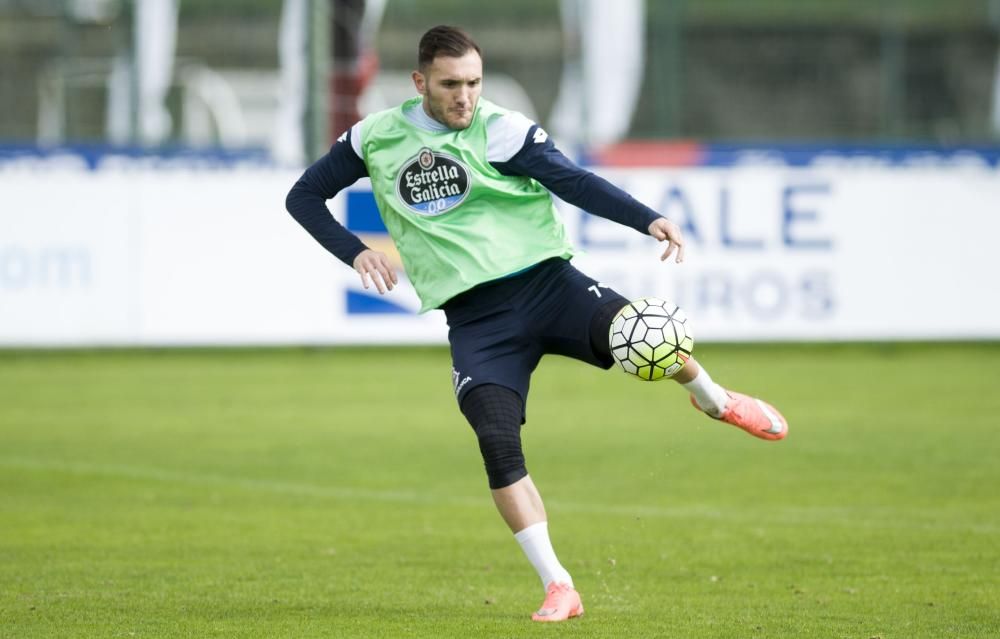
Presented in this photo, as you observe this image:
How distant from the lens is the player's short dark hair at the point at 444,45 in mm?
6914

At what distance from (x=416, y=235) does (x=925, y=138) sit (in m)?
17.0

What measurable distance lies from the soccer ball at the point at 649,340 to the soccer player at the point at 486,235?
124 millimetres

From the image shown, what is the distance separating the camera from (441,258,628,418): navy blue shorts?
7.22 metres

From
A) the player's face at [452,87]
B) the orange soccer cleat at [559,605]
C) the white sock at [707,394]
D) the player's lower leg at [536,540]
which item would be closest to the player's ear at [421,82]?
the player's face at [452,87]

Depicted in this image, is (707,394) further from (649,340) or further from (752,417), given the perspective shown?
(649,340)

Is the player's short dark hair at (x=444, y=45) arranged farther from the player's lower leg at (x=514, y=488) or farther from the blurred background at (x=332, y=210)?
the blurred background at (x=332, y=210)

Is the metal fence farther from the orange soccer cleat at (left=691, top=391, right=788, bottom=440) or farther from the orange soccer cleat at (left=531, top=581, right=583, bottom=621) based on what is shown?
the orange soccer cleat at (left=531, top=581, right=583, bottom=621)

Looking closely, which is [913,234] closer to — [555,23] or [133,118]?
[555,23]

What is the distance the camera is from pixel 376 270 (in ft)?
23.4

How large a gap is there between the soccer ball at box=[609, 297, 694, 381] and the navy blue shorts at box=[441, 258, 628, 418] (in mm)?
188

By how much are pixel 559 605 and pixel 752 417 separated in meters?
1.75

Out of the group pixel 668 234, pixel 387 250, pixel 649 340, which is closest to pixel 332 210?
→ pixel 387 250

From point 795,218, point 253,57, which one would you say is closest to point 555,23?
point 253,57

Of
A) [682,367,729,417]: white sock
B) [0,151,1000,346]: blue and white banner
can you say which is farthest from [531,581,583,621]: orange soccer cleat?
[0,151,1000,346]: blue and white banner
